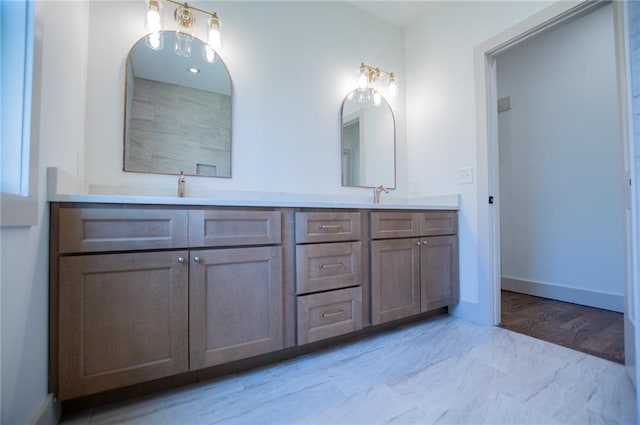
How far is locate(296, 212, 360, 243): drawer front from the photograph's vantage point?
4.90ft

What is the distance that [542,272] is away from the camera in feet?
9.10

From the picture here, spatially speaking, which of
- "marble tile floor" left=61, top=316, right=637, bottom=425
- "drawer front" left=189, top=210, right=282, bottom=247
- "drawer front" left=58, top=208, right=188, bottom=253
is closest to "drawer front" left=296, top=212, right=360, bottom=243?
"drawer front" left=189, top=210, right=282, bottom=247

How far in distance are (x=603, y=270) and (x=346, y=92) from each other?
2.62 metres

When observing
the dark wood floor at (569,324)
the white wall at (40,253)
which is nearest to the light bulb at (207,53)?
the white wall at (40,253)

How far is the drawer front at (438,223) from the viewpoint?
2.00 m

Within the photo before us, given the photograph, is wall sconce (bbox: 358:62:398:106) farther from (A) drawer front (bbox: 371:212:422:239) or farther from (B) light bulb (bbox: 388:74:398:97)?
(A) drawer front (bbox: 371:212:422:239)

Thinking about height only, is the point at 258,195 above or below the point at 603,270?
above

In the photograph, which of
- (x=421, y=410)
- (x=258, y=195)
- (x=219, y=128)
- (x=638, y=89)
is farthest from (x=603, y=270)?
(x=219, y=128)

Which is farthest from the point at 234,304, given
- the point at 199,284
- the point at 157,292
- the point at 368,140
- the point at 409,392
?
the point at 368,140

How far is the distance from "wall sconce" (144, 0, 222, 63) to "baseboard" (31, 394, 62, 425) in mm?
1743

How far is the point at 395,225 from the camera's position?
185 centimetres

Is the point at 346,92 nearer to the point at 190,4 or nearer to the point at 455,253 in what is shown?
the point at 190,4

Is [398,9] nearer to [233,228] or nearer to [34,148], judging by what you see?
[233,228]

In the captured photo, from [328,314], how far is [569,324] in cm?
179
